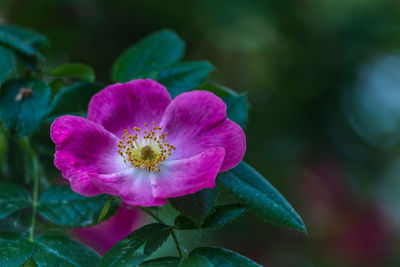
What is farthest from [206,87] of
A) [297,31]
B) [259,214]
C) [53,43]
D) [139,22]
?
[297,31]

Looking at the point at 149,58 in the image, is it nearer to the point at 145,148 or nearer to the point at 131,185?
the point at 145,148

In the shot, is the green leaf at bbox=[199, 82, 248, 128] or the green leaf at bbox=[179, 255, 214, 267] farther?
the green leaf at bbox=[199, 82, 248, 128]

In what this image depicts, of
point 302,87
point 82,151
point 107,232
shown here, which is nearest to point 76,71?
point 82,151

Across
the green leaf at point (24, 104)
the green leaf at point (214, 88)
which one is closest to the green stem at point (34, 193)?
the green leaf at point (24, 104)

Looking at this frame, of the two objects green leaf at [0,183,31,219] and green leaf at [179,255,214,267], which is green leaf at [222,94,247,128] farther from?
green leaf at [0,183,31,219]

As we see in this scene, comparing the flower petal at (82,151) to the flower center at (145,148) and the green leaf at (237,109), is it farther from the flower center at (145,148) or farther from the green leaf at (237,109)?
the green leaf at (237,109)

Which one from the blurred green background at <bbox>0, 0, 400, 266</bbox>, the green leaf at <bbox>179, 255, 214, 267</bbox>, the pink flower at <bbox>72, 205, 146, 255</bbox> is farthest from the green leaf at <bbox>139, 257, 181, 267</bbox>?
the blurred green background at <bbox>0, 0, 400, 266</bbox>
